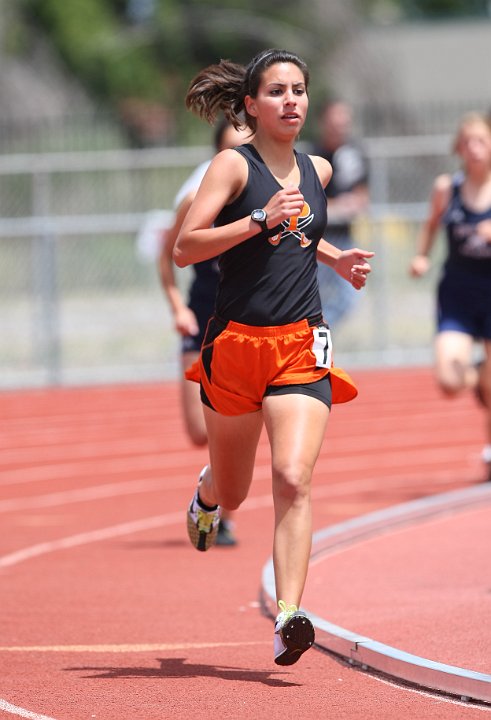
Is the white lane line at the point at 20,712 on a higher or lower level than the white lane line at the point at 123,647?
higher

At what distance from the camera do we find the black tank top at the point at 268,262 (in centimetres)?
594

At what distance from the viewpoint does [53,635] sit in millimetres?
6797

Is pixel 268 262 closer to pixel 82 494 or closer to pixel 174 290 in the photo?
pixel 174 290

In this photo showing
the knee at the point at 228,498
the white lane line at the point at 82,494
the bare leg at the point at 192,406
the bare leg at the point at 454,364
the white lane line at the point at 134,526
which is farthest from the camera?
the white lane line at the point at 82,494

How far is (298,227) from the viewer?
19.6 ft

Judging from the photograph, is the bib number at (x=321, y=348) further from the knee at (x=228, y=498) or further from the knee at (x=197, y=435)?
the knee at (x=197, y=435)

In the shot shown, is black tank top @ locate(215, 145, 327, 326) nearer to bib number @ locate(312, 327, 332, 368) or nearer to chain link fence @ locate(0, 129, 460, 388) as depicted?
bib number @ locate(312, 327, 332, 368)

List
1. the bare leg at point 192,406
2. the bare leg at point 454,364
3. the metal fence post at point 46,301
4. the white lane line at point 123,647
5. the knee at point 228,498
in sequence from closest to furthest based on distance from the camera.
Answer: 1. the knee at point 228,498
2. the white lane line at point 123,647
3. the bare leg at point 192,406
4. the bare leg at point 454,364
5. the metal fence post at point 46,301

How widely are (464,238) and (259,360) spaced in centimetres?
483

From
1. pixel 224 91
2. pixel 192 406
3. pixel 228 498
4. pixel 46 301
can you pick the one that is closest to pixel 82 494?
pixel 192 406

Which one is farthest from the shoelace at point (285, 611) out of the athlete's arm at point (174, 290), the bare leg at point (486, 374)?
the bare leg at point (486, 374)

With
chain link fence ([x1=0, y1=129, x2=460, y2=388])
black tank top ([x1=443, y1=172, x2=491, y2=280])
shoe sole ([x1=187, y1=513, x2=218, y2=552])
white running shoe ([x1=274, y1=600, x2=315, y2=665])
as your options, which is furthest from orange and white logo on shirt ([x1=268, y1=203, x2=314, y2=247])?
chain link fence ([x1=0, y1=129, x2=460, y2=388])

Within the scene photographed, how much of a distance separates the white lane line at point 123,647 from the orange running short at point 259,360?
1103 millimetres

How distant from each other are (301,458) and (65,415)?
10811mm
